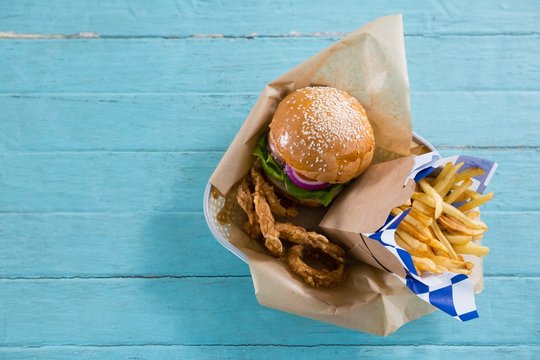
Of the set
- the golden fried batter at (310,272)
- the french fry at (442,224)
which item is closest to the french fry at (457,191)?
the french fry at (442,224)

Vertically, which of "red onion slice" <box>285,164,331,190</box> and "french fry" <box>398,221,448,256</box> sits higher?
"red onion slice" <box>285,164,331,190</box>

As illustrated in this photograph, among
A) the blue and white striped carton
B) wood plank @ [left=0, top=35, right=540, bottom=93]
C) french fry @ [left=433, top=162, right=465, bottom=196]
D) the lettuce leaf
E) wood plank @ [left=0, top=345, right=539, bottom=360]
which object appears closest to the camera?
the blue and white striped carton

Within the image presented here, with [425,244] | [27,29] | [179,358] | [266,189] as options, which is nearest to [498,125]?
[425,244]

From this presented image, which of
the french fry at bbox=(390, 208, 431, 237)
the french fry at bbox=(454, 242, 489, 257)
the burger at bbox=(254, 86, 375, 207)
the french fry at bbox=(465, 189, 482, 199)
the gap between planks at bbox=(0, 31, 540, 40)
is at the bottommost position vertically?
the french fry at bbox=(454, 242, 489, 257)

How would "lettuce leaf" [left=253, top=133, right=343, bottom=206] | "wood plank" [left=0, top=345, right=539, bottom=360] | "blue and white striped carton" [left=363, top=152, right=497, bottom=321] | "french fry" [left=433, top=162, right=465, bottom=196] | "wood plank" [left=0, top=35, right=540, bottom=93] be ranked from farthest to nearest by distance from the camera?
"wood plank" [left=0, top=35, right=540, bottom=93] → "wood plank" [left=0, top=345, right=539, bottom=360] → "lettuce leaf" [left=253, top=133, right=343, bottom=206] → "french fry" [left=433, top=162, right=465, bottom=196] → "blue and white striped carton" [left=363, top=152, right=497, bottom=321]

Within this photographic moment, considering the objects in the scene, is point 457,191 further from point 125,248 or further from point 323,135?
point 125,248

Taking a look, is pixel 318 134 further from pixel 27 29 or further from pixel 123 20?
pixel 27 29

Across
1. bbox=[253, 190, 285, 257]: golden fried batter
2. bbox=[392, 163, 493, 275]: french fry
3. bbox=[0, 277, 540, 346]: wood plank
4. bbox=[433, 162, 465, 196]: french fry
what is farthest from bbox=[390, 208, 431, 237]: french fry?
bbox=[0, 277, 540, 346]: wood plank

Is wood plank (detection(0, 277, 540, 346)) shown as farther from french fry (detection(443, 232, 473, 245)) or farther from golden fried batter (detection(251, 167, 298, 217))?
french fry (detection(443, 232, 473, 245))
